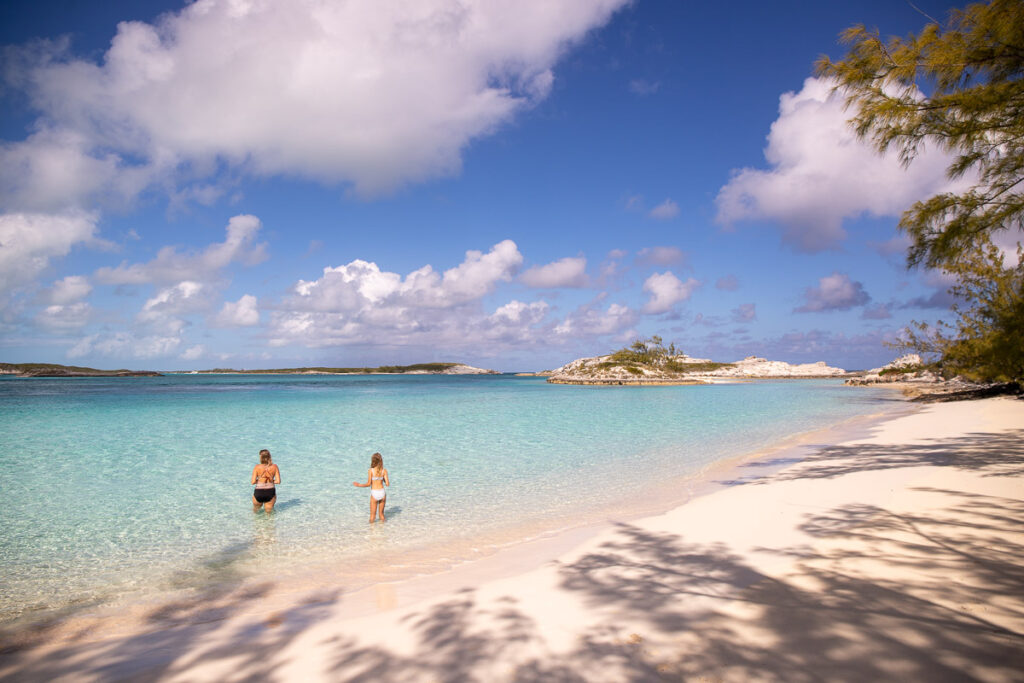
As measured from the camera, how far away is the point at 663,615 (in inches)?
190

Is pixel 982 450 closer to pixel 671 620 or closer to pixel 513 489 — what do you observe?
pixel 513 489

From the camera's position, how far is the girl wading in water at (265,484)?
10914 millimetres

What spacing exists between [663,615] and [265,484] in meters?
9.47

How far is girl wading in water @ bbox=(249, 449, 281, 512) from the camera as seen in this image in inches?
430

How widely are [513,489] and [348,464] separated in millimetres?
6847

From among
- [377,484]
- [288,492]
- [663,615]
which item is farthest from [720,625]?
[288,492]

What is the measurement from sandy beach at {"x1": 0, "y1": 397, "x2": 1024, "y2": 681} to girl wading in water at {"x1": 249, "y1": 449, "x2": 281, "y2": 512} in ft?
14.2

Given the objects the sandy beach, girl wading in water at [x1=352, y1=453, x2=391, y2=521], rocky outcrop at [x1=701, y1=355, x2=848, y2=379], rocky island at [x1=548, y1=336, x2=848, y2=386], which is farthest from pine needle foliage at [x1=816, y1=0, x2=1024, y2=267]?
rocky outcrop at [x1=701, y1=355, x2=848, y2=379]

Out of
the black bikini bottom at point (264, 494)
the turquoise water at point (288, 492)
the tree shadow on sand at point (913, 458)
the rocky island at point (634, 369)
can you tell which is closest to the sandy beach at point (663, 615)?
the turquoise water at point (288, 492)

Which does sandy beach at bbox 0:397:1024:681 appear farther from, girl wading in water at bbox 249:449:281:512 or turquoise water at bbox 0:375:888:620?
girl wading in water at bbox 249:449:281:512

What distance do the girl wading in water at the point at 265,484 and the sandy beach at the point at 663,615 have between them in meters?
4.34

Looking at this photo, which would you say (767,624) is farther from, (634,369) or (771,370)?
(771,370)

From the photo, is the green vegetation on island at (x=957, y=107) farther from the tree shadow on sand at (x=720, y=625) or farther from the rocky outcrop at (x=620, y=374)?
the rocky outcrop at (x=620, y=374)

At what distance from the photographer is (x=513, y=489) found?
41.7 feet
